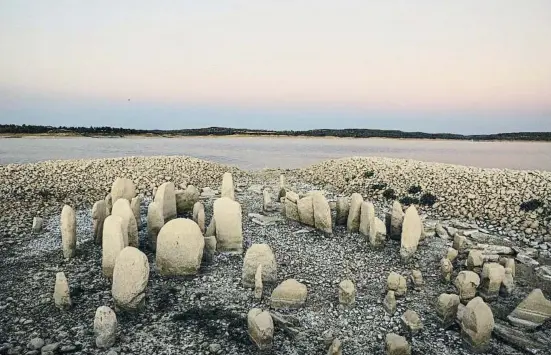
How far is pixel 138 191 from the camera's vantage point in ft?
56.5

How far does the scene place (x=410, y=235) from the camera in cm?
930

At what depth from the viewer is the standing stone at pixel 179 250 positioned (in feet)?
26.2

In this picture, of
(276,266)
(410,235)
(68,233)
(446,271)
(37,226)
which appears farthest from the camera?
(37,226)

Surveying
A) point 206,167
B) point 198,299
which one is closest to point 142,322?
point 198,299

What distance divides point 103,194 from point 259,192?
6158 mm

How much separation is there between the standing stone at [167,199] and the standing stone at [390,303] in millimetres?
6505

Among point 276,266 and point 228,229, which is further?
point 228,229

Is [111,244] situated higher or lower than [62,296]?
higher

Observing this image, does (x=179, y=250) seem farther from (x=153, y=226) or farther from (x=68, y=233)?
(x=68, y=233)

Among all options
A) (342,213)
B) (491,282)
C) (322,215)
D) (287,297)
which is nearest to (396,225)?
(342,213)

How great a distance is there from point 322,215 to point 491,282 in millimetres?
4455

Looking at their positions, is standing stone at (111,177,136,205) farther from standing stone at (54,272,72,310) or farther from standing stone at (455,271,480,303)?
standing stone at (455,271,480,303)

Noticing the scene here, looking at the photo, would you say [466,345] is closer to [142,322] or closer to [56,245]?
[142,322]

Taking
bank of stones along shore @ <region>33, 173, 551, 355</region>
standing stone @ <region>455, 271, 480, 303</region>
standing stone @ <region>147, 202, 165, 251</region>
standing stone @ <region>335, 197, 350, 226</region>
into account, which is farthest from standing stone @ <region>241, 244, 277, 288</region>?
standing stone @ <region>335, 197, 350, 226</region>
